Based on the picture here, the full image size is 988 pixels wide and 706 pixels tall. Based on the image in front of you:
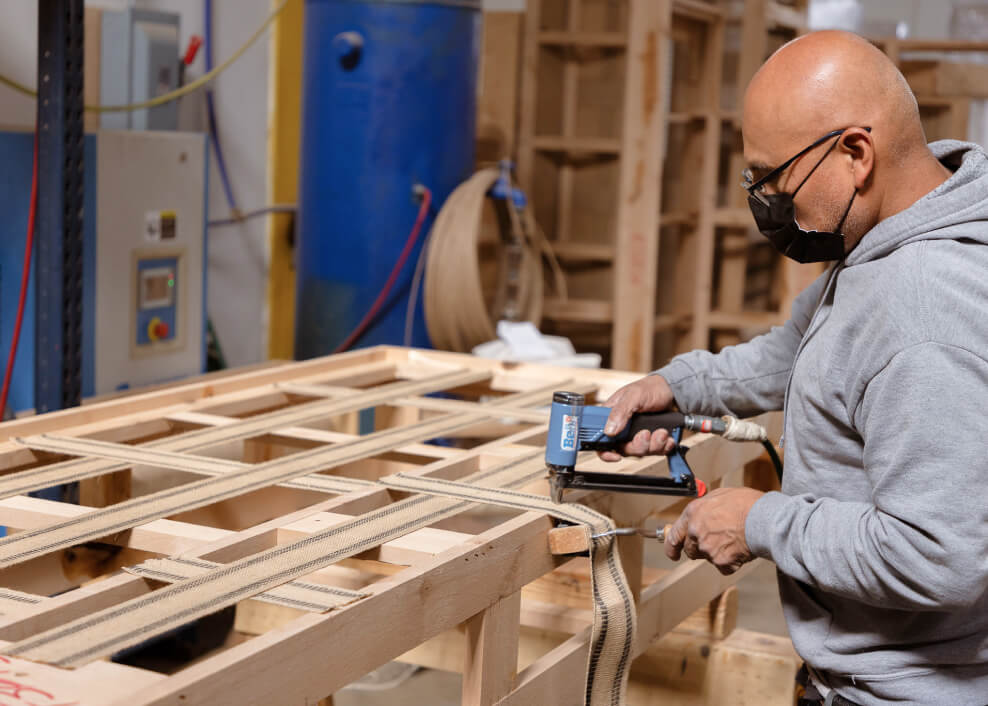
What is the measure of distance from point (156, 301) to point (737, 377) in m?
2.74

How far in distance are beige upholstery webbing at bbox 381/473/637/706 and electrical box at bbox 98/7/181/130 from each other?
309 centimetres

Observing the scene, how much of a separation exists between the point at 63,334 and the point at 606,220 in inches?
146

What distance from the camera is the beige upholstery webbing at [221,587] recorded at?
1344 mm

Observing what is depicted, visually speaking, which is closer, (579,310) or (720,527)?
(720,527)

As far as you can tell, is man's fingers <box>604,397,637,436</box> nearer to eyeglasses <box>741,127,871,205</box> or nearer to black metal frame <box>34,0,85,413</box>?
eyeglasses <box>741,127,871,205</box>

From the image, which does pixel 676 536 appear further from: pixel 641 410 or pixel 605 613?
pixel 641 410

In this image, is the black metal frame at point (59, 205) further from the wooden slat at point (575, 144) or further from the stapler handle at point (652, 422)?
the wooden slat at point (575, 144)

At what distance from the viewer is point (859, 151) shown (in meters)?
1.66

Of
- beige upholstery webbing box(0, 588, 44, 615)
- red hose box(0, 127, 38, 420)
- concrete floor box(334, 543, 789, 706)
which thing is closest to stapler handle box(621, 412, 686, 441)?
beige upholstery webbing box(0, 588, 44, 615)

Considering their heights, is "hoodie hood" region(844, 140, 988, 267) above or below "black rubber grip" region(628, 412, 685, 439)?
above

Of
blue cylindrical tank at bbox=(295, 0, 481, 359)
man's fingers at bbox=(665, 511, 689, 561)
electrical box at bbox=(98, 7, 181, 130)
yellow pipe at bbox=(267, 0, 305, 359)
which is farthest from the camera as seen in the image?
yellow pipe at bbox=(267, 0, 305, 359)

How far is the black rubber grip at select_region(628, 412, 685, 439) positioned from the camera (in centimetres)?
219

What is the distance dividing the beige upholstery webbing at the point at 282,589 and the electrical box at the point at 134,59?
10.7 feet

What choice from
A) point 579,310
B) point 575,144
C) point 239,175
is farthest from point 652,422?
point 239,175
